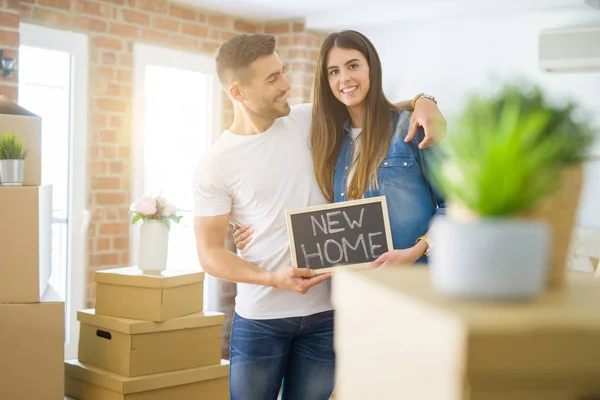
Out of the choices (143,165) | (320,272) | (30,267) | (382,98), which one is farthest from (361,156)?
(143,165)

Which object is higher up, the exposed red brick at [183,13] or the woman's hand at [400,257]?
the exposed red brick at [183,13]

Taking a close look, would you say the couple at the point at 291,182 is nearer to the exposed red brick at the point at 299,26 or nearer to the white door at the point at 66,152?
the white door at the point at 66,152

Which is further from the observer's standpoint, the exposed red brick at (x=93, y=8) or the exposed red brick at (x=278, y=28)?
the exposed red brick at (x=278, y=28)

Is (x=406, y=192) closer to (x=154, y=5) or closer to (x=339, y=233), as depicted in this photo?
(x=339, y=233)

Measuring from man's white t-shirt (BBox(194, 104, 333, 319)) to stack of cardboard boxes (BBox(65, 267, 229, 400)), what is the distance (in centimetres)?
79

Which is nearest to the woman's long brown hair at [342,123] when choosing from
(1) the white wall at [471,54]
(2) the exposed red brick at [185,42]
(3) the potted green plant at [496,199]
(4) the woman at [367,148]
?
(4) the woman at [367,148]

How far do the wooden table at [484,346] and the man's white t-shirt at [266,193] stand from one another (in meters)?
1.42

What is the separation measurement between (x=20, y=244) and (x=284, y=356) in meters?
1.03

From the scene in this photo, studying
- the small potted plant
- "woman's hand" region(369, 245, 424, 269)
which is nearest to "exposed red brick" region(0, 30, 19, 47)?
the small potted plant

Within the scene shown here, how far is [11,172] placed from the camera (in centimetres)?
253

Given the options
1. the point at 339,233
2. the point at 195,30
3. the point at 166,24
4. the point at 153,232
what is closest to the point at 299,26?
the point at 195,30

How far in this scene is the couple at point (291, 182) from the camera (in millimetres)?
1942

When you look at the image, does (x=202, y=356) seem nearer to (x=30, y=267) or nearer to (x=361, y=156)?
(x=30, y=267)

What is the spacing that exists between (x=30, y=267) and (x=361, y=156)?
128 cm
